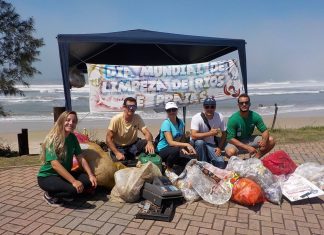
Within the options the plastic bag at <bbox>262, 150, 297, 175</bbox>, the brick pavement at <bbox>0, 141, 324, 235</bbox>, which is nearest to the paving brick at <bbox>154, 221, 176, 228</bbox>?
the brick pavement at <bbox>0, 141, 324, 235</bbox>

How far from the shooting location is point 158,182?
4.31 meters

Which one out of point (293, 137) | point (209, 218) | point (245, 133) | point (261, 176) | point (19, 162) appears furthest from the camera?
point (293, 137)

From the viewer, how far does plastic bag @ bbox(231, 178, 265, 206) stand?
13.9ft

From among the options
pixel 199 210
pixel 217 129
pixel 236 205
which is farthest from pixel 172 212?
pixel 217 129

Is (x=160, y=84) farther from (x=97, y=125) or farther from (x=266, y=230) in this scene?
(x=97, y=125)

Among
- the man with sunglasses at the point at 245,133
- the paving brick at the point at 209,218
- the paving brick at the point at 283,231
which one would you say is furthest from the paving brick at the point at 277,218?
the man with sunglasses at the point at 245,133

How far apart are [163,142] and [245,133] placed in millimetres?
1359

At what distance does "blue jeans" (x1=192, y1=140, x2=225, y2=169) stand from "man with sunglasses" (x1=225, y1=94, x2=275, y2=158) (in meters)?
0.32

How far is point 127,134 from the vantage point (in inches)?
216

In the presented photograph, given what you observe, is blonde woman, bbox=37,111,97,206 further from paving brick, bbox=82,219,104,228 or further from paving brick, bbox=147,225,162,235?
paving brick, bbox=147,225,162,235

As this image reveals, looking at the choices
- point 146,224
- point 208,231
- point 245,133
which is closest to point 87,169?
point 146,224

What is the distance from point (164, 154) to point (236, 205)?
1.31m

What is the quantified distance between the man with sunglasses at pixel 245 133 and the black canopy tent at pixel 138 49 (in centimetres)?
162

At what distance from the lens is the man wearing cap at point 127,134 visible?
17.4 feet
